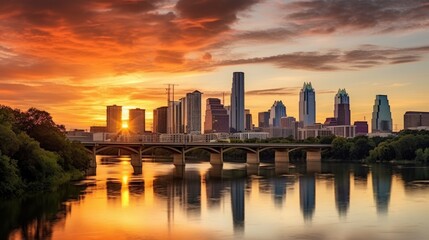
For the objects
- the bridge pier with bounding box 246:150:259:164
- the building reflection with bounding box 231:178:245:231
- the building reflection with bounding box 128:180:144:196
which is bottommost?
the building reflection with bounding box 231:178:245:231

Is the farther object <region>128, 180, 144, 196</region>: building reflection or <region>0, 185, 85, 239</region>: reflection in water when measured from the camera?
<region>128, 180, 144, 196</region>: building reflection

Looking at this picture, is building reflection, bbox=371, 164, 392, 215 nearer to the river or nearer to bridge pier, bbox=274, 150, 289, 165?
the river

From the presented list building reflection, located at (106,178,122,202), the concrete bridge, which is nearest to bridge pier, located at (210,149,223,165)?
the concrete bridge

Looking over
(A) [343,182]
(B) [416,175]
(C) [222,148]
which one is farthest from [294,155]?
(A) [343,182]

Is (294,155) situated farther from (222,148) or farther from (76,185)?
(76,185)

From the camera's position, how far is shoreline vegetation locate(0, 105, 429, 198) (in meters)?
52.1

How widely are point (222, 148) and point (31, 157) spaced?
77.9m

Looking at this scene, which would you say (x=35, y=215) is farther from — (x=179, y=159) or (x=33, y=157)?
(x=179, y=159)

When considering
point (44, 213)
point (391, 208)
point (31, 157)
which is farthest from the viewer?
point (31, 157)

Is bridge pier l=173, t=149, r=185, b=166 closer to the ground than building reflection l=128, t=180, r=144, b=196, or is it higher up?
higher up

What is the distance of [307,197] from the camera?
58.1 meters

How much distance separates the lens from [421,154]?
122625 millimetres

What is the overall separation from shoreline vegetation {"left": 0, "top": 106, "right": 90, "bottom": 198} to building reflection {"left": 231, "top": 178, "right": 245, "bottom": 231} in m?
18.3

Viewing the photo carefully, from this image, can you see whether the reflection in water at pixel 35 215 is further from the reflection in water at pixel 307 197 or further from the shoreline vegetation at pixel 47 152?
the reflection in water at pixel 307 197
